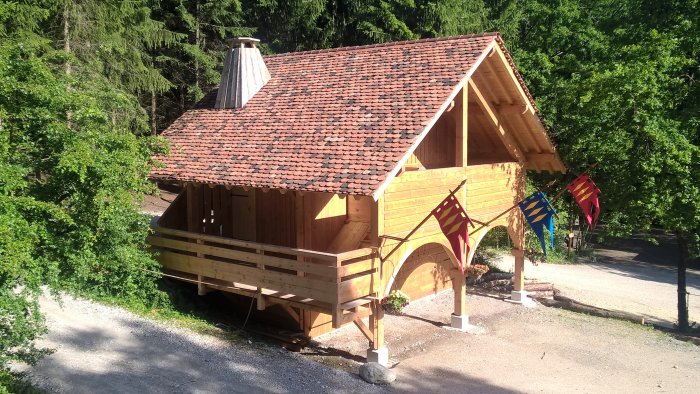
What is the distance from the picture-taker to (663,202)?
606 inches

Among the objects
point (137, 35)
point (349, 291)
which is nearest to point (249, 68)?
point (349, 291)

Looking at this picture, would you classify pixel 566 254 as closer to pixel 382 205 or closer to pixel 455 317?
pixel 455 317

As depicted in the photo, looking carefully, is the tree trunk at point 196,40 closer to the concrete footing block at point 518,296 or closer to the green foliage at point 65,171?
the green foliage at point 65,171

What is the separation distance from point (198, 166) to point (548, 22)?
2404 cm

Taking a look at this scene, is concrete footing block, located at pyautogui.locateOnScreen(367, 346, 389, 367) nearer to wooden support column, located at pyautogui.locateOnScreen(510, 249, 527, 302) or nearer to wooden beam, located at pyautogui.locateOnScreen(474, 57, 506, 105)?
wooden support column, located at pyautogui.locateOnScreen(510, 249, 527, 302)

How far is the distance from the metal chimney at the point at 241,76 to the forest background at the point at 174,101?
2757 millimetres

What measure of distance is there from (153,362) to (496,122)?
32.6ft

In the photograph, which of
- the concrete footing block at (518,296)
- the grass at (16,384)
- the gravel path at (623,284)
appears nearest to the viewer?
the grass at (16,384)

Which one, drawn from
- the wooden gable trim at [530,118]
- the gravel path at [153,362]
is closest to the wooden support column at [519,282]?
the wooden gable trim at [530,118]

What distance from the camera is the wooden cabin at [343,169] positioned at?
11.5 meters

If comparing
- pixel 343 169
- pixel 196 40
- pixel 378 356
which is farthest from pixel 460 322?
pixel 196 40

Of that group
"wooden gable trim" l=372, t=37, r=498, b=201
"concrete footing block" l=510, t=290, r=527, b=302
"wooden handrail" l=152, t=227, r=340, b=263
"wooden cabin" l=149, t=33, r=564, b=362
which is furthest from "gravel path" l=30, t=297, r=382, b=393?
"concrete footing block" l=510, t=290, r=527, b=302

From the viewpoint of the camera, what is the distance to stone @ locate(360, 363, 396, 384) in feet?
36.7

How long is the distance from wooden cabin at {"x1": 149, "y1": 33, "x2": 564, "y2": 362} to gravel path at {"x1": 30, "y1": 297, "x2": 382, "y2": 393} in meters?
1.13
